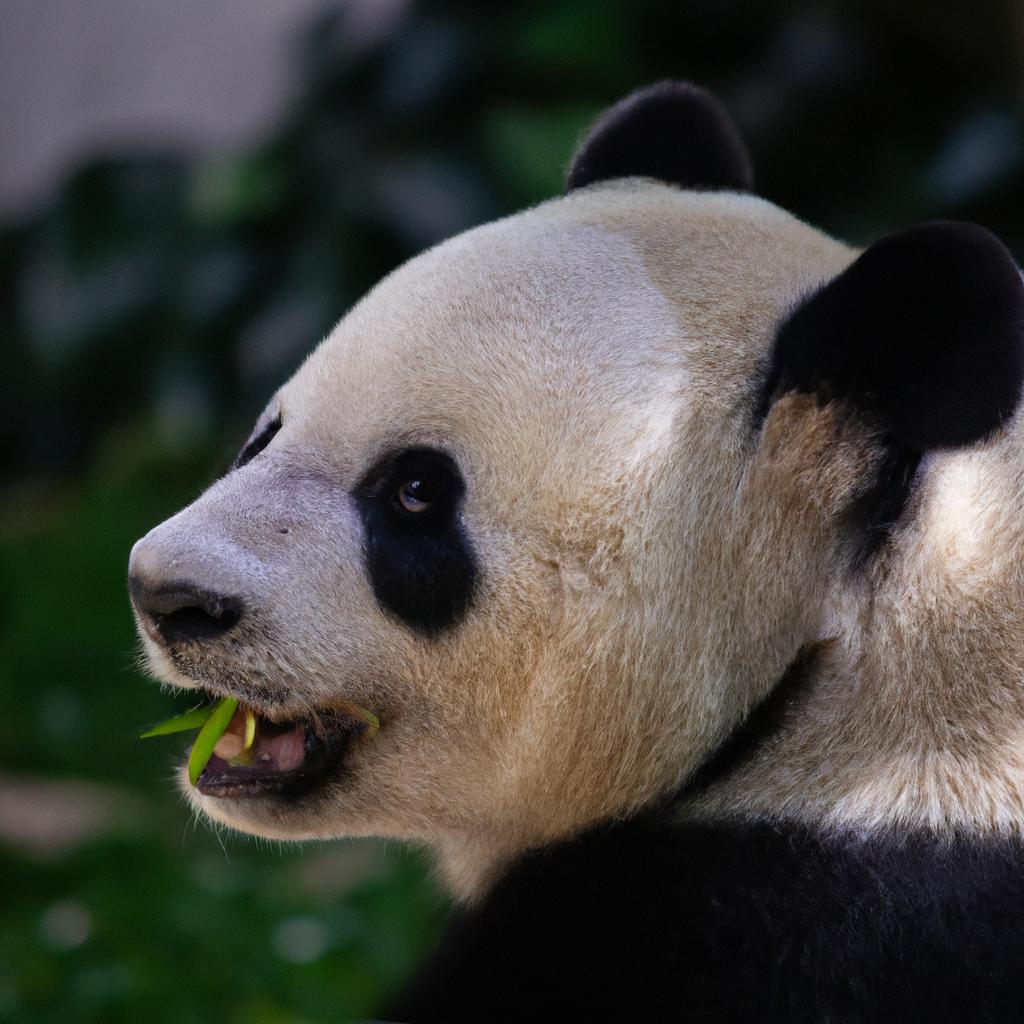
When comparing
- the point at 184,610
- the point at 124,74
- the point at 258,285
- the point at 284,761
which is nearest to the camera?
the point at 184,610

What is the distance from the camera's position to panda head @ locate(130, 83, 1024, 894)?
6.32ft

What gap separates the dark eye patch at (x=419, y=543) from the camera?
78.9 inches

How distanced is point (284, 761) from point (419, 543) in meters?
0.40

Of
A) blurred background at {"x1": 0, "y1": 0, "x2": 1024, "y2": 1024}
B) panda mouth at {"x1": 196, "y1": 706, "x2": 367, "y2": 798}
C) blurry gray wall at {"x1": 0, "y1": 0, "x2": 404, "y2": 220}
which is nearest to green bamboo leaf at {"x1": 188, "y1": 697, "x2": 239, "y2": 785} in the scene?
panda mouth at {"x1": 196, "y1": 706, "x2": 367, "y2": 798}

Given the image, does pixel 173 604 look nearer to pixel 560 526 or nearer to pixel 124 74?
pixel 560 526

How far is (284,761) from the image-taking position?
212 centimetres

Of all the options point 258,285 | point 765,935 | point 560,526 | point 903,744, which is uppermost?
point 560,526

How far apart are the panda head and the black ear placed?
1.46 ft

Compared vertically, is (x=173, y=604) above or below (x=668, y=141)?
below

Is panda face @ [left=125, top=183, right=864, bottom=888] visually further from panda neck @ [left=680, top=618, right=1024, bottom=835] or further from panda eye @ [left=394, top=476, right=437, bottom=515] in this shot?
panda neck @ [left=680, top=618, right=1024, bottom=835]

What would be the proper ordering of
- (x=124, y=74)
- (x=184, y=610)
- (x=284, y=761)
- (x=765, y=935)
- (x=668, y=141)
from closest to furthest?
1. (x=765, y=935)
2. (x=184, y=610)
3. (x=284, y=761)
4. (x=668, y=141)
5. (x=124, y=74)

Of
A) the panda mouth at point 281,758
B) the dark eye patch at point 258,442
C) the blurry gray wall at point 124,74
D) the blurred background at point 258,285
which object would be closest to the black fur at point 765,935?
the panda mouth at point 281,758

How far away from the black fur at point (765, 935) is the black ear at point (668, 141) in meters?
1.14

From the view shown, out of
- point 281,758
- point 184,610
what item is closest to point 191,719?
point 281,758
